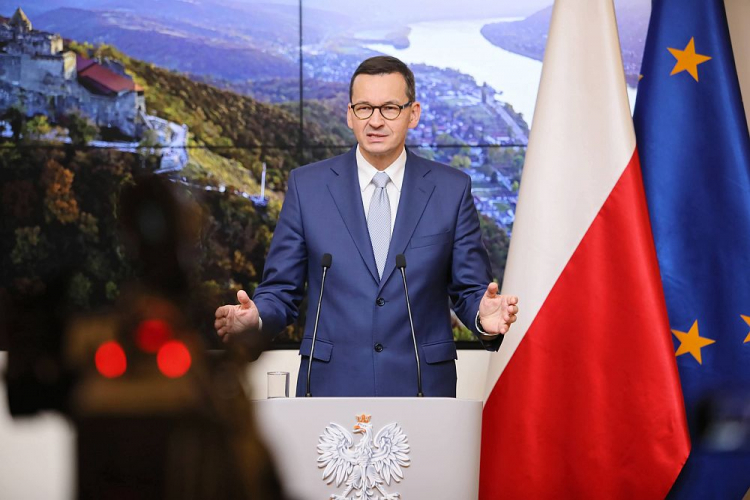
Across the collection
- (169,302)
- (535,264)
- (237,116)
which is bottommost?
(535,264)

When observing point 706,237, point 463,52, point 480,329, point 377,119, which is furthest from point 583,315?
point 463,52

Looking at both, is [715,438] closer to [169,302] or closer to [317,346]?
[317,346]

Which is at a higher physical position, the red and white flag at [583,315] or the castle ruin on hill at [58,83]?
the castle ruin on hill at [58,83]

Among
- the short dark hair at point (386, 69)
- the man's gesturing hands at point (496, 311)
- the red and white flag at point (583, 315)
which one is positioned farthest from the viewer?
the red and white flag at point (583, 315)

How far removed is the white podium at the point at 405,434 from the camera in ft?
5.46

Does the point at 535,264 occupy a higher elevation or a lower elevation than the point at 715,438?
higher

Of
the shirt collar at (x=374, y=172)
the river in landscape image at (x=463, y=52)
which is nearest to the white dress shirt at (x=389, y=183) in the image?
the shirt collar at (x=374, y=172)

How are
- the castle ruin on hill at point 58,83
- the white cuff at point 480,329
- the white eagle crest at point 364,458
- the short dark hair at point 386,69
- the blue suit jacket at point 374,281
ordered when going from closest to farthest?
the white eagle crest at point 364,458 < the white cuff at point 480,329 < the blue suit jacket at point 374,281 < the short dark hair at point 386,69 < the castle ruin on hill at point 58,83

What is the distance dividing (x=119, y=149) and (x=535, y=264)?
2.16 meters

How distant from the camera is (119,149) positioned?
388 cm

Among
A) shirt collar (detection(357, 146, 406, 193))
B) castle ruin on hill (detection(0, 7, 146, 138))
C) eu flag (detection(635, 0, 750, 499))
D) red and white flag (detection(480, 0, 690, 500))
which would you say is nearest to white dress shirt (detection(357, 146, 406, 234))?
shirt collar (detection(357, 146, 406, 193))

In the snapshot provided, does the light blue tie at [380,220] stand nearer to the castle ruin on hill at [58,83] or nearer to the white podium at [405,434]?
the white podium at [405,434]

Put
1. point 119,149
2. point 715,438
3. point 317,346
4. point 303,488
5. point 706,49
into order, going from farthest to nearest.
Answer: point 119,149 < point 706,49 < point 715,438 < point 317,346 < point 303,488

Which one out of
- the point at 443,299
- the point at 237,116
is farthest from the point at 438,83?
the point at 443,299
